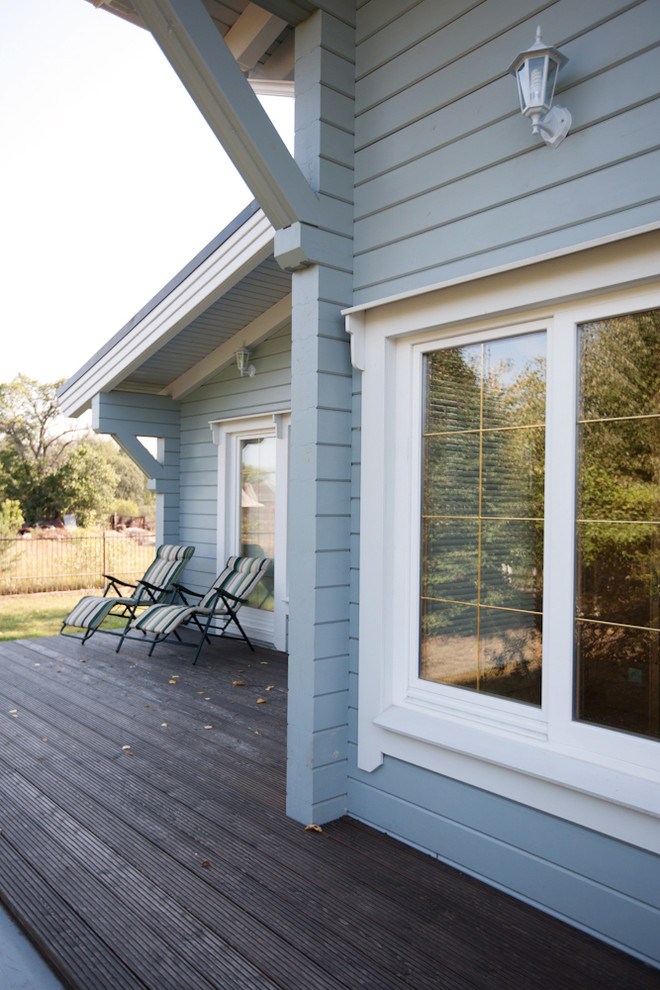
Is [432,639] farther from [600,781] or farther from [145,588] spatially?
[145,588]

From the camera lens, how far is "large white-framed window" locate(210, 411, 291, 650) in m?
5.94

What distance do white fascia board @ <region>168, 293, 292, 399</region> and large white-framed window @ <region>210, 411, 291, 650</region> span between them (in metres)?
0.51

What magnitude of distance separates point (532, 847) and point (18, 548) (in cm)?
1000

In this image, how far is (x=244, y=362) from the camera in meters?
5.91

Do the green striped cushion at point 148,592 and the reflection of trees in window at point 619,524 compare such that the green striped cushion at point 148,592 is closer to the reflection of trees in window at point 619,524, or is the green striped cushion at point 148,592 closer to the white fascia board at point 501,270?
the white fascia board at point 501,270

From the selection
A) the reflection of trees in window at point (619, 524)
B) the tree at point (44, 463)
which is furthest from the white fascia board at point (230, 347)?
A: the tree at point (44, 463)

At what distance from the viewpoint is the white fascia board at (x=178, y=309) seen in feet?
14.4

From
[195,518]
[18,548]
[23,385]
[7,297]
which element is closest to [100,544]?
[18,548]

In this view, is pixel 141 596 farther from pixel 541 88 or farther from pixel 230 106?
pixel 541 88

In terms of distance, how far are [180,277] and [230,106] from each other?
8.96ft

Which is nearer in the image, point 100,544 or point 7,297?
point 100,544

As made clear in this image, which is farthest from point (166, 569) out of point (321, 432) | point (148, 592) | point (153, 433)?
point (321, 432)

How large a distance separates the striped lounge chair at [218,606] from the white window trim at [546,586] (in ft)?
9.91

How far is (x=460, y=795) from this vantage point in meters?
2.39
